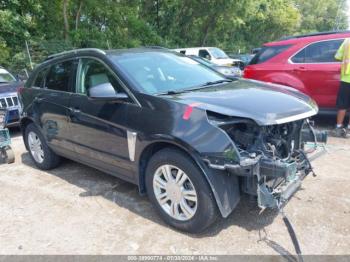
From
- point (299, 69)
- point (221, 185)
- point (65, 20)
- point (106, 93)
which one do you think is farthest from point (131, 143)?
point (65, 20)

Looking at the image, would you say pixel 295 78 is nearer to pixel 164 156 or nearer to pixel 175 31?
pixel 164 156

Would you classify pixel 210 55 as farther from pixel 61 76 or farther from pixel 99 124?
pixel 99 124

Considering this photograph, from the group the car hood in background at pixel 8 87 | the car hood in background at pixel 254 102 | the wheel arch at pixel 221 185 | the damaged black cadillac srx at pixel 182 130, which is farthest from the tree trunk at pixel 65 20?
the wheel arch at pixel 221 185

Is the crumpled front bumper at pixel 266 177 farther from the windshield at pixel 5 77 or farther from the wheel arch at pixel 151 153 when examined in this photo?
the windshield at pixel 5 77

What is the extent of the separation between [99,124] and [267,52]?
15.7 feet

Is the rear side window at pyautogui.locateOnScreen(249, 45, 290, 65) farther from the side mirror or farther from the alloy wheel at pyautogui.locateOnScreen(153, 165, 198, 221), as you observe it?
the alloy wheel at pyautogui.locateOnScreen(153, 165, 198, 221)

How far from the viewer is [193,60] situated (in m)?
4.82

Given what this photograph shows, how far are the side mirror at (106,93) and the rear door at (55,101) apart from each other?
0.90m

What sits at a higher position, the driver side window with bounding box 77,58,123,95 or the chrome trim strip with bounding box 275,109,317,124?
the driver side window with bounding box 77,58,123,95

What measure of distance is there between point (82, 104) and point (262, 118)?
2232 mm

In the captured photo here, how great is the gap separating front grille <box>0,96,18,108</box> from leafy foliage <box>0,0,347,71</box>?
294 inches

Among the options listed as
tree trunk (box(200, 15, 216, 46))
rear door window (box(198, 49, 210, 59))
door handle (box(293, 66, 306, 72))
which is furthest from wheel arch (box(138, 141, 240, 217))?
tree trunk (box(200, 15, 216, 46))

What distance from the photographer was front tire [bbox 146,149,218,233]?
10.3 feet

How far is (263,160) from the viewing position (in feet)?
9.86
